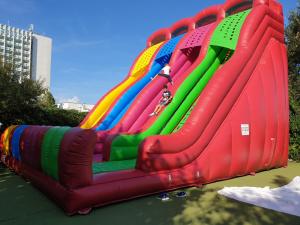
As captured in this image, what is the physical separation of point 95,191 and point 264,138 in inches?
174

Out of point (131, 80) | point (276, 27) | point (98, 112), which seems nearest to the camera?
point (276, 27)

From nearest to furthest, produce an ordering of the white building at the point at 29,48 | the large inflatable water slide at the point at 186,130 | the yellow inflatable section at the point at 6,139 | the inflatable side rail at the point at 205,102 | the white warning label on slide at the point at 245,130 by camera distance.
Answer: the large inflatable water slide at the point at 186,130, the inflatable side rail at the point at 205,102, the white warning label on slide at the point at 245,130, the yellow inflatable section at the point at 6,139, the white building at the point at 29,48

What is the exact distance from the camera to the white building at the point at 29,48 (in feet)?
206

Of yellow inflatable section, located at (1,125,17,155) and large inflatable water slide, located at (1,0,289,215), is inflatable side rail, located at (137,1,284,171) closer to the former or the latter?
large inflatable water slide, located at (1,0,289,215)

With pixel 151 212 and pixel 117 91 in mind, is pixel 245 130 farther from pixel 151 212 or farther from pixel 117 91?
pixel 117 91

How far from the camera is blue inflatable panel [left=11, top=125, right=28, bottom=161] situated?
6125 millimetres

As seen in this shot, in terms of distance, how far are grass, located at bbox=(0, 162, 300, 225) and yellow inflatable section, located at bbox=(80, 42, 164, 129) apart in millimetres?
4039

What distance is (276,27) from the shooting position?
7.71m

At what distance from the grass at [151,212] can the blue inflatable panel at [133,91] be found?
347 centimetres

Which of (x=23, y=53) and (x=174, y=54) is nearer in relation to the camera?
(x=174, y=54)

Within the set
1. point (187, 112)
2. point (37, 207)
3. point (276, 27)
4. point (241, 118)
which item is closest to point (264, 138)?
point (241, 118)

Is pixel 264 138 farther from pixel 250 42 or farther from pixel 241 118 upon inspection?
pixel 250 42

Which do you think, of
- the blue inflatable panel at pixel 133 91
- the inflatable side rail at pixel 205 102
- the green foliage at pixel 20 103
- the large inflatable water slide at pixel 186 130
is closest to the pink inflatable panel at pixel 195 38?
the large inflatable water slide at pixel 186 130

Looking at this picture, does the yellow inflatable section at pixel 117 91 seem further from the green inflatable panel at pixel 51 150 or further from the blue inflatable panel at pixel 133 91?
the green inflatable panel at pixel 51 150
